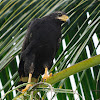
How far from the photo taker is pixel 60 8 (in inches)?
65.7

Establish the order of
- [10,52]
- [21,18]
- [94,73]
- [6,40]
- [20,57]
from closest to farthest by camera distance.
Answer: [10,52]
[6,40]
[21,18]
[94,73]
[20,57]

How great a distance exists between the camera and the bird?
2.36 metres

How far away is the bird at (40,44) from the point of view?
2.36 m

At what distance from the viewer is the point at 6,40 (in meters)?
1.49

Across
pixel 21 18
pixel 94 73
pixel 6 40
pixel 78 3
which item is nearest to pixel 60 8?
pixel 78 3

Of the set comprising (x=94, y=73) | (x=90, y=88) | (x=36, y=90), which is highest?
(x=94, y=73)

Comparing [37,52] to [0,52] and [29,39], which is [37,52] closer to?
[29,39]

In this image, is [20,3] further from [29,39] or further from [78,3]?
[29,39]

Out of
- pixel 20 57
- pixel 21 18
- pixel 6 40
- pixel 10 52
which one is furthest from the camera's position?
pixel 20 57

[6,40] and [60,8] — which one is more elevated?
[60,8]

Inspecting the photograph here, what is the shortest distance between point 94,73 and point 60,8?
61 cm

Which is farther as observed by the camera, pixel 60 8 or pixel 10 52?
pixel 60 8

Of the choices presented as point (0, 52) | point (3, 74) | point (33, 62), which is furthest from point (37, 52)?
point (0, 52)

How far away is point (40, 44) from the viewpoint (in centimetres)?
241
